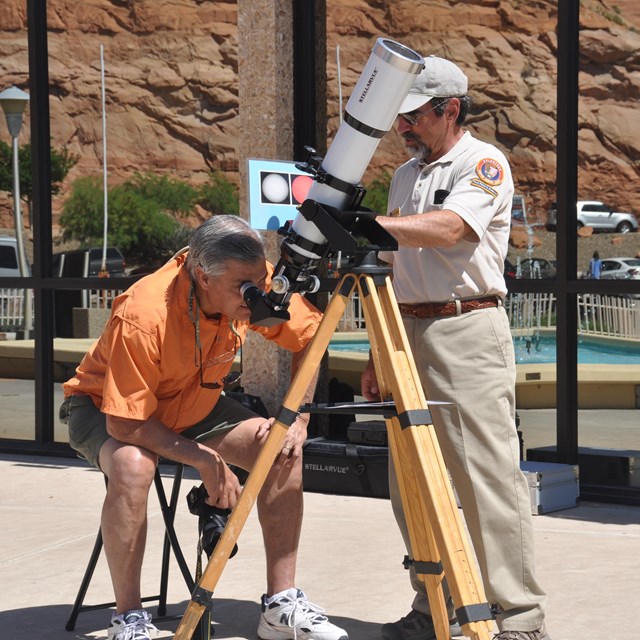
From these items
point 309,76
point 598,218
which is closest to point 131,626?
point 598,218

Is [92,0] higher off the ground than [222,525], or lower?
higher

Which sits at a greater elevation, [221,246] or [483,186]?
[483,186]

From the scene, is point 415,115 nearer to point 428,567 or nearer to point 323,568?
point 428,567

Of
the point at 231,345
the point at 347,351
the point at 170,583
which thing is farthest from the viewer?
the point at 347,351

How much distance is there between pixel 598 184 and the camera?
6277 millimetres

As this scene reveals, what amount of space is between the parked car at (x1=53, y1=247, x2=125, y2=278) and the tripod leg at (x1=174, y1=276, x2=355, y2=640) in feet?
14.8

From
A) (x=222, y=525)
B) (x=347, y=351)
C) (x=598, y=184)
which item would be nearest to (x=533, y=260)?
(x=598, y=184)

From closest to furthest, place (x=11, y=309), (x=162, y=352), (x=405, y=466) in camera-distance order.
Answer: (x=405, y=466) → (x=162, y=352) → (x=11, y=309)

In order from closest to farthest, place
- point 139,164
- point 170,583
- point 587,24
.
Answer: point 170,583, point 587,24, point 139,164

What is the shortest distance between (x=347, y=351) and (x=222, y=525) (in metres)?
3.18

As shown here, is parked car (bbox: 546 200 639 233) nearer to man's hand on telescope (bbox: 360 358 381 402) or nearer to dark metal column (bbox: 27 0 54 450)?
man's hand on telescope (bbox: 360 358 381 402)

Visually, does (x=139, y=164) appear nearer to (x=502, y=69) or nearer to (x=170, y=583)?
(x=502, y=69)

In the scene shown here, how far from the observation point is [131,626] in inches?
138

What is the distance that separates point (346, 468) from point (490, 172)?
2.84 meters
